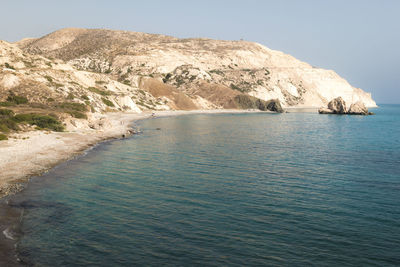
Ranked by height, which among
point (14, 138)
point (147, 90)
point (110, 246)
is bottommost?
point (110, 246)

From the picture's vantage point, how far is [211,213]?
64.8ft

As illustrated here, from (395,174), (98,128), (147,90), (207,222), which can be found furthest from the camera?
(147,90)

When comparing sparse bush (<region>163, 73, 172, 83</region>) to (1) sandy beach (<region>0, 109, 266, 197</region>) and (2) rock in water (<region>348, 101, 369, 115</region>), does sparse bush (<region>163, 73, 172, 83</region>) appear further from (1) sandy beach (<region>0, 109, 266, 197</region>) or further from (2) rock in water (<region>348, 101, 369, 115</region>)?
(1) sandy beach (<region>0, 109, 266, 197</region>)

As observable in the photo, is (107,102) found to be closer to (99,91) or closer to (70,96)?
(99,91)

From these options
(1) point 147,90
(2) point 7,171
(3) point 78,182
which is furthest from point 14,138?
(1) point 147,90

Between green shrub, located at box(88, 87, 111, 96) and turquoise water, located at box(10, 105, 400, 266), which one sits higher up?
green shrub, located at box(88, 87, 111, 96)

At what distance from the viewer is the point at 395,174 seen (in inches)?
1209

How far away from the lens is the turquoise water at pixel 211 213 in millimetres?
14492

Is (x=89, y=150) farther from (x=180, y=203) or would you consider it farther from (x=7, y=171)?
(x=180, y=203)

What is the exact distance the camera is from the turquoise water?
571 inches

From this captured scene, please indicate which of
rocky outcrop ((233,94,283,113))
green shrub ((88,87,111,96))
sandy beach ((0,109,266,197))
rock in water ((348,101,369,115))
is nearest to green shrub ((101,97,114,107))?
green shrub ((88,87,111,96))

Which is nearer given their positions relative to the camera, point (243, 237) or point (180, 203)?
point (243, 237)

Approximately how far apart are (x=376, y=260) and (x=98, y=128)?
53300 millimetres

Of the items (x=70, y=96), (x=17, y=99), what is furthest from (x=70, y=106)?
(x=70, y=96)
